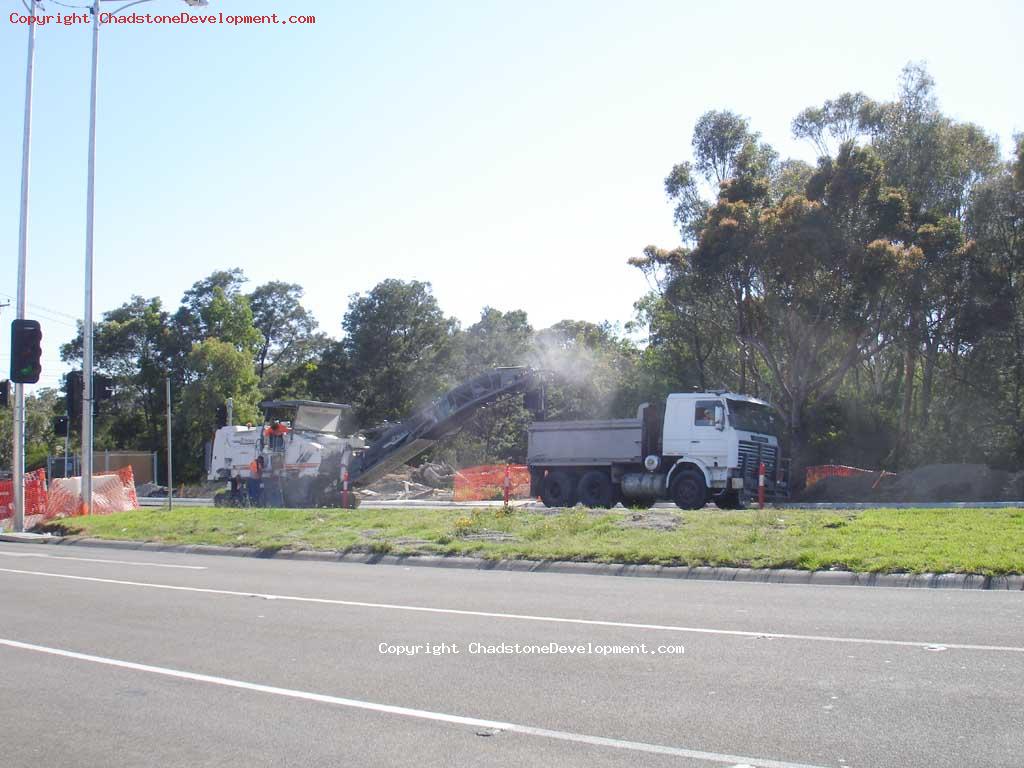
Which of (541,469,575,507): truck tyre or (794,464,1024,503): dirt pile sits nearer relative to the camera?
(541,469,575,507): truck tyre

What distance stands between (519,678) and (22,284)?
71.5ft

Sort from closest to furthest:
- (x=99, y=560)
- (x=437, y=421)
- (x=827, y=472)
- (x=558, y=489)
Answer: (x=99, y=560) < (x=558, y=489) < (x=437, y=421) < (x=827, y=472)

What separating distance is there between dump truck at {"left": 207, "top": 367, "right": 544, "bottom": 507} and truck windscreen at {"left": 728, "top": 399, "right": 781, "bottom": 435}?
5.87 m

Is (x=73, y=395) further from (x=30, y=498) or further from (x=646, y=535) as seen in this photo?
(x=646, y=535)

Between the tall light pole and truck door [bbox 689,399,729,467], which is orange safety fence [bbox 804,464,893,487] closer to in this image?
truck door [bbox 689,399,729,467]

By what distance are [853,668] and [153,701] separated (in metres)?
5.06

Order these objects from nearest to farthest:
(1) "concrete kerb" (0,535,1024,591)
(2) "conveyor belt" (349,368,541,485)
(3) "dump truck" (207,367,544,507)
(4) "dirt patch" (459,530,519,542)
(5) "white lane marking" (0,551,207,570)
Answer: (1) "concrete kerb" (0,535,1024,591), (5) "white lane marking" (0,551,207,570), (4) "dirt patch" (459,530,519,542), (2) "conveyor belt" (349,368,541,485), (3) "dump truck" (207,367,544,507)

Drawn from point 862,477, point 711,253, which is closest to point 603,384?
point 711,253

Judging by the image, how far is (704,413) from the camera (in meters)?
24.3

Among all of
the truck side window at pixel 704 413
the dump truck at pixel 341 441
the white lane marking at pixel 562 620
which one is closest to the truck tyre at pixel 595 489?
the truck side window at pixel 704 413

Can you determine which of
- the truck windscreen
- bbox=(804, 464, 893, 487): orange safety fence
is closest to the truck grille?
the truck windscreen

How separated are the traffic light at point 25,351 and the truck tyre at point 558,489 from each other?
12483 mm

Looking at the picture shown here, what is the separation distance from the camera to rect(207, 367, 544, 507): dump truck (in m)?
28.6

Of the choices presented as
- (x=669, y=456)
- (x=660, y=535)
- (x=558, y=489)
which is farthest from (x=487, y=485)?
(x=660, y=535)
